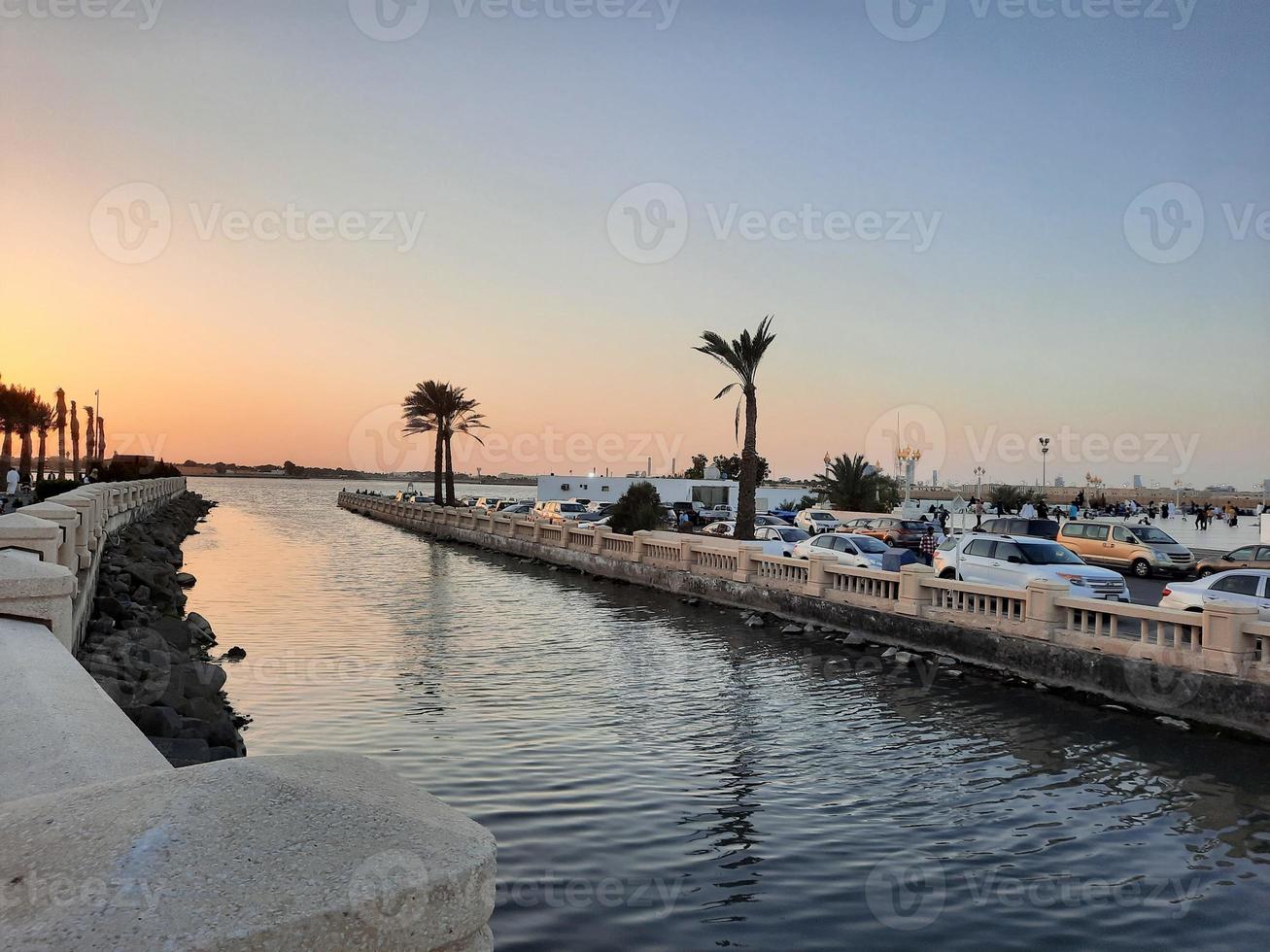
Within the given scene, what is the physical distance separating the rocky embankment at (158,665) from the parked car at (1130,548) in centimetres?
2814

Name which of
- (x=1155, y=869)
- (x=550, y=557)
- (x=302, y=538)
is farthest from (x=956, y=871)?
(x=302, y=538)

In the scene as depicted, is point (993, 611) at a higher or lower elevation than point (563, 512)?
lower

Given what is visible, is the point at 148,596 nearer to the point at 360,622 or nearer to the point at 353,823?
the point at 360,622

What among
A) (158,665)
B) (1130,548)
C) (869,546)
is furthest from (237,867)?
(1130,548)

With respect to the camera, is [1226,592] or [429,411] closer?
[1226,592]

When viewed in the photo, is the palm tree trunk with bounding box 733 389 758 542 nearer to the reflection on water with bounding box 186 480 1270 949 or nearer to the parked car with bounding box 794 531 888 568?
the parked car with bounding box 794 531 888 568

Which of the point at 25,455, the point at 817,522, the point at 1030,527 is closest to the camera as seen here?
the point at 1030,527

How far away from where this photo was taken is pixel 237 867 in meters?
2.29

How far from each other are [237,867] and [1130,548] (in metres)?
36.1

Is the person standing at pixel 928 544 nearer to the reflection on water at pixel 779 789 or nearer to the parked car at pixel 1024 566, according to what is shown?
the parked car at pixel 1024 566

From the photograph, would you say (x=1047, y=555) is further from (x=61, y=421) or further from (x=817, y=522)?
(x=61, y=421)

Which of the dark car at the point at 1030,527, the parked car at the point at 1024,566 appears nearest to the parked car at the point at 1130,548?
the dark car at the point at 1030,527

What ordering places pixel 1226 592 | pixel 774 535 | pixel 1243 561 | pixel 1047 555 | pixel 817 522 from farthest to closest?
pixel 817 522, pixel 774 535, pixel 1243 561, pixel 1047 555, pixel 1226 592

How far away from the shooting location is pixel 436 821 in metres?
2.69
